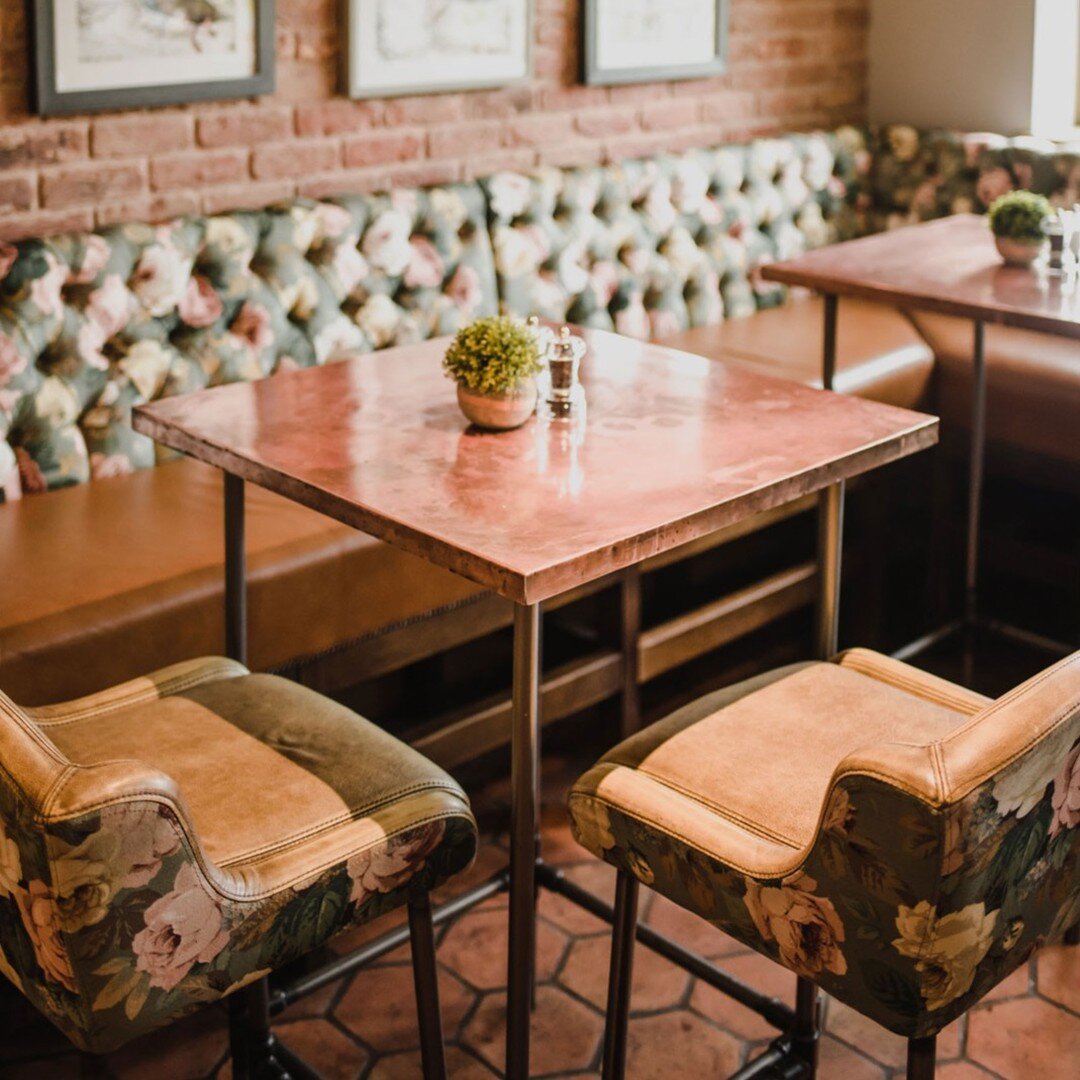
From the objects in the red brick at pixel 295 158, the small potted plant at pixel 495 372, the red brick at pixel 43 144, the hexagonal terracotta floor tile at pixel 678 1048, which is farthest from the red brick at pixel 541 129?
the hexagonal terracotta floor tile at pixel 678 1048

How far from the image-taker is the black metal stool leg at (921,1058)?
1623 millimetres

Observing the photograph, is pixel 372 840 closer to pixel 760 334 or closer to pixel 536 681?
pixel 536 681

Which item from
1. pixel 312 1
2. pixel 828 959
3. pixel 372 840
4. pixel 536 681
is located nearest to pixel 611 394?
pixel 536 681

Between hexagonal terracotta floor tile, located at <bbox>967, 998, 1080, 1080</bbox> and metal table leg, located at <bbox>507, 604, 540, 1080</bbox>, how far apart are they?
787 millimetres

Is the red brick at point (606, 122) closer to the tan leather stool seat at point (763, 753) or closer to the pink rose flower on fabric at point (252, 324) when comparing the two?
the pink rose flower on fabric at point (252, 324)

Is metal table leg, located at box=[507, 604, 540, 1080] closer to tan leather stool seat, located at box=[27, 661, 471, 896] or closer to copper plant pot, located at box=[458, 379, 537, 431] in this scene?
tan leather stool seat, located at box=[27, 661, 471, 896]

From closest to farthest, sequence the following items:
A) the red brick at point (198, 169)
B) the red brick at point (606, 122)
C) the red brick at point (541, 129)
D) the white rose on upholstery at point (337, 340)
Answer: the red brick at point (198, 169)
the white rose on upholstery at point (337, 340)
the red brick at point (541, 129)
the red brick at point (606, 122)

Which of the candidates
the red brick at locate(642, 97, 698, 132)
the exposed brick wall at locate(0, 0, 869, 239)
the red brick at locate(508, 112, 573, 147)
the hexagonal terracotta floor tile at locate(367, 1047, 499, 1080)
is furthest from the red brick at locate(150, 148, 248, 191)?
the hexagonal terracotta floor tile at locate(367, 1047, 499, 1080)

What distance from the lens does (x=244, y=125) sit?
3.22 meters

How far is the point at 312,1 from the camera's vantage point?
3.27m

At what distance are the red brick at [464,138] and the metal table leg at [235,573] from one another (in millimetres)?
1528

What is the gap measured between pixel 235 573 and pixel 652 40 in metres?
2.25

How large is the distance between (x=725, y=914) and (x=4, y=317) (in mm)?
1751

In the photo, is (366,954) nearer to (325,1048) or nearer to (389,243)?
(325,1048)
